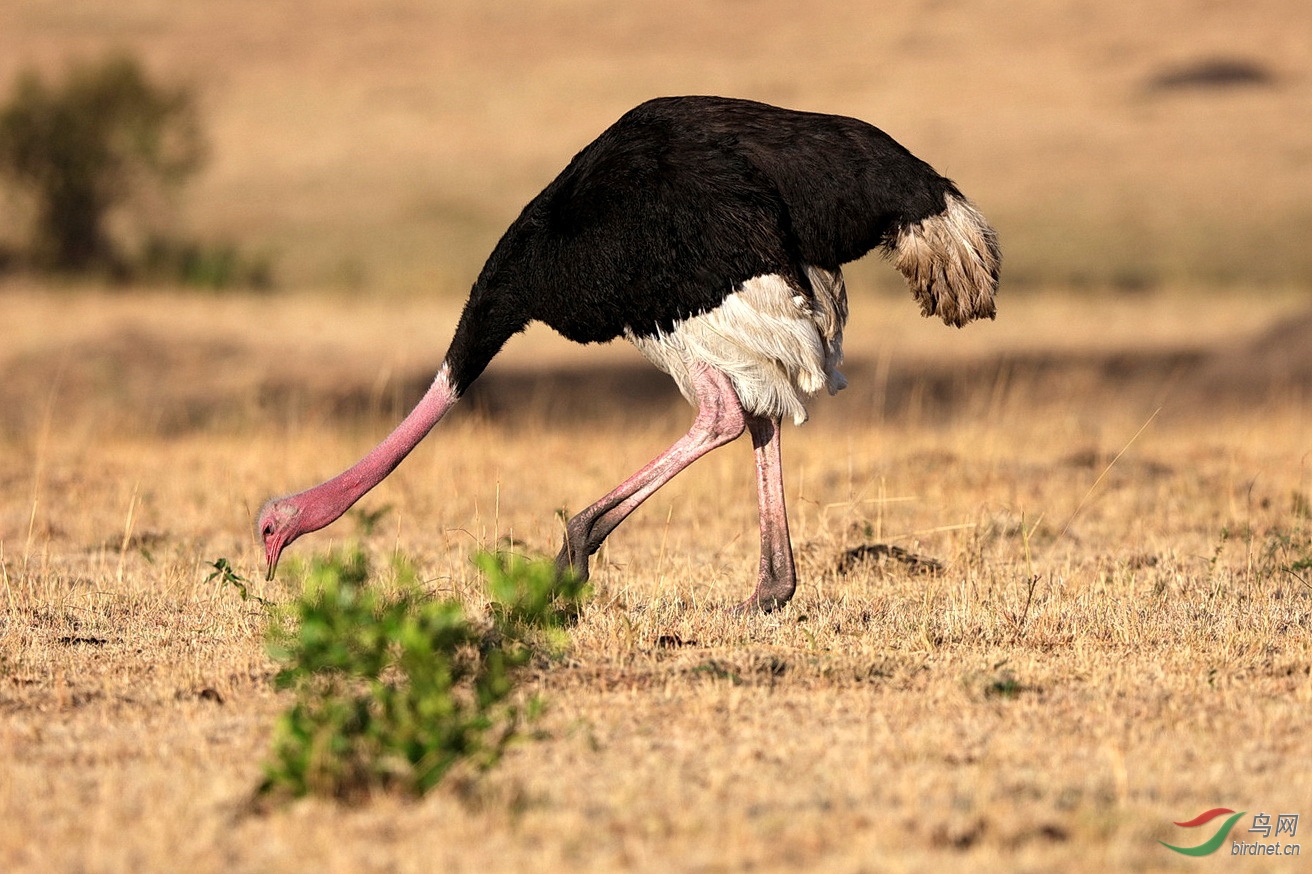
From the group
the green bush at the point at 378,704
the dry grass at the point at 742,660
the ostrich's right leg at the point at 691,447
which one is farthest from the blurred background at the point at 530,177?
the green bush at the point at 378,704

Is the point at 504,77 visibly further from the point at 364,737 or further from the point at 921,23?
the point at 364,737

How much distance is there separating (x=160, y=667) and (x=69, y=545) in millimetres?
3281

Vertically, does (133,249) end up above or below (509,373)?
above

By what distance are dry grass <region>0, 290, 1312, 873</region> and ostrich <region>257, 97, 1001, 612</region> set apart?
53 cm

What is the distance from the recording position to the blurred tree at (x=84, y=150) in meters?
27.5

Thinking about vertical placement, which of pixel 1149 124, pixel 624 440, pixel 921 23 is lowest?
pixel 624 440

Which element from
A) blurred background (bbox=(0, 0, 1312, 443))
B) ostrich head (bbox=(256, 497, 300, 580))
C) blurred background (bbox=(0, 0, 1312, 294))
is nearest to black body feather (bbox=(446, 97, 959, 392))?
ostrich head (bbox=(256, 497, 300, 580))

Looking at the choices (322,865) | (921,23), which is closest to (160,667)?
(322,865)

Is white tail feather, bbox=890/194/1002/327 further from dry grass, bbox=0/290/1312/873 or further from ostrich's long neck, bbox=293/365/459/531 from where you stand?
ostrich's long neck, bbox=293/365/459/531

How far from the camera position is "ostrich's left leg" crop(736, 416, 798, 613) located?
673cm

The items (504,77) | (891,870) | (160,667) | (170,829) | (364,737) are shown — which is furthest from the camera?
(504,77)

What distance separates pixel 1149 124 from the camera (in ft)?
132

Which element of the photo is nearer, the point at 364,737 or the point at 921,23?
the point at 364,737

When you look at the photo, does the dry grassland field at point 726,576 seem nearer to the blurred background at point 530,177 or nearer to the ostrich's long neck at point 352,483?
the blurred background at point 530,177
